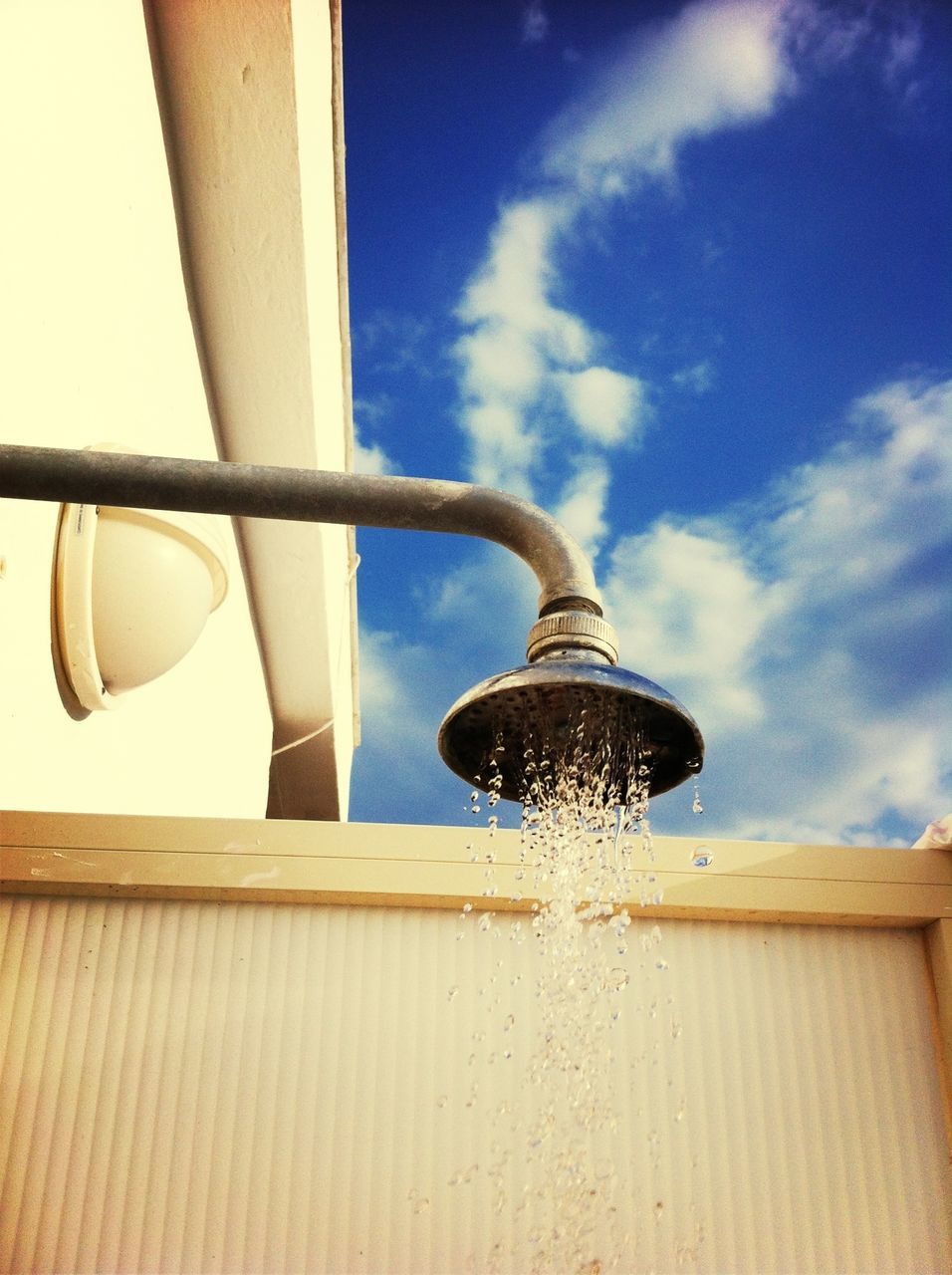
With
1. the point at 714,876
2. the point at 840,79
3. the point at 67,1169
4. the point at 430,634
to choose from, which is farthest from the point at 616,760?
the point at 430,634

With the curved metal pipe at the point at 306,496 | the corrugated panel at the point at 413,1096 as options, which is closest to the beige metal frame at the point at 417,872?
the corrugated panel at the point at 413,1096

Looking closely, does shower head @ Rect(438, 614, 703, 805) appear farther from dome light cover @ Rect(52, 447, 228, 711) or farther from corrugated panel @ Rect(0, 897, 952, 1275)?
dome light cover @ Rect(52, 447, 228, 711)

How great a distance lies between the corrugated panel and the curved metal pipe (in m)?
1.42

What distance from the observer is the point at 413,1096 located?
197 centimetres

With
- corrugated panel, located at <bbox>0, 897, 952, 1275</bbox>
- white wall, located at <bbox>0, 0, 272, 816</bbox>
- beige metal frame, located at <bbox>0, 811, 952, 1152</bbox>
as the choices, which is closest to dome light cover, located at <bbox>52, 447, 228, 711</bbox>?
white wall, located at <bbox>0, 0, 272, 816</bbox>

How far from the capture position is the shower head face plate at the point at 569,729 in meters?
0.86

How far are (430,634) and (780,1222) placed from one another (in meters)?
62.9

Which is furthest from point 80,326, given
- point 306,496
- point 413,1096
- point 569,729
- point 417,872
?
point 413,1096

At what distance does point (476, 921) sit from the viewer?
2.11 m

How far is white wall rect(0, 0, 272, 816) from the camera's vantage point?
1.75 meters

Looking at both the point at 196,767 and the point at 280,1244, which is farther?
the point at 196,767

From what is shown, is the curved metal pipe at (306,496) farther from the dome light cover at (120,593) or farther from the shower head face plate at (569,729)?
the dome light cover at (120,593)

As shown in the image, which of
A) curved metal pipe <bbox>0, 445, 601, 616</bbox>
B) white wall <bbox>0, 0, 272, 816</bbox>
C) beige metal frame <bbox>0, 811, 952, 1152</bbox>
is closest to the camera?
curved metal pipe <bbox>0, 445, 601, 616</bbox>

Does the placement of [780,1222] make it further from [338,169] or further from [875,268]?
[875,268]
